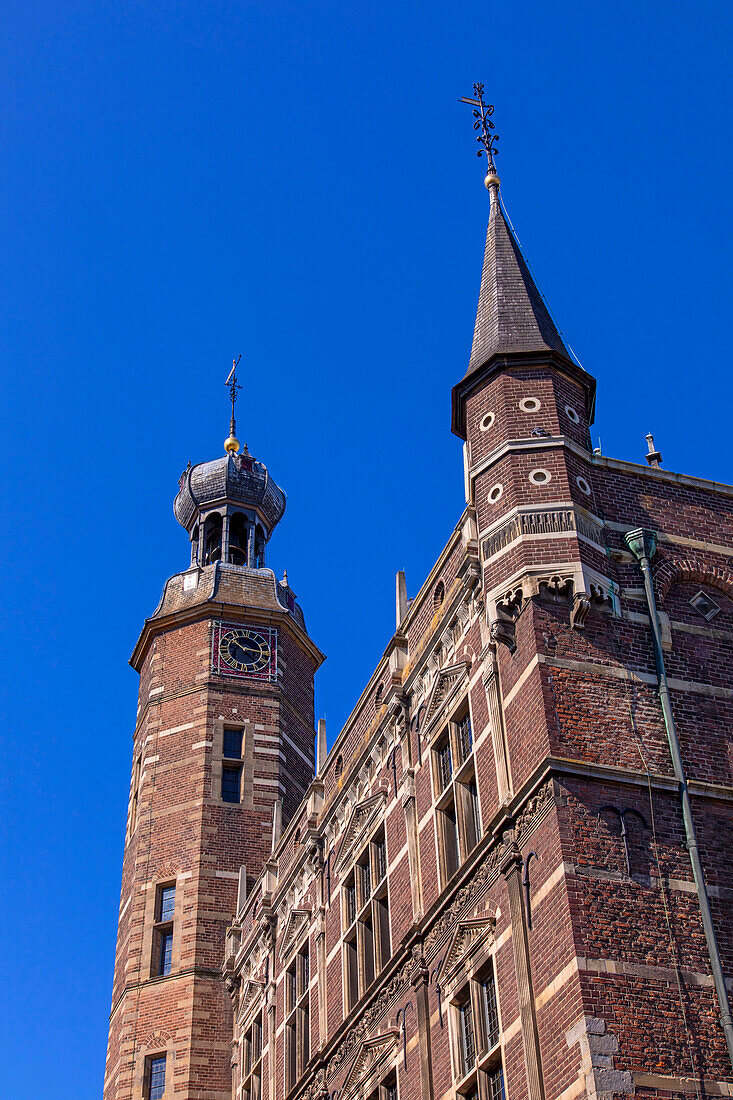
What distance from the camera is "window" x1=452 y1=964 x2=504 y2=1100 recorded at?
761 inches

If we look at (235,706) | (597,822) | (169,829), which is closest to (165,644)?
(235,706)

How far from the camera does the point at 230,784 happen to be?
4219cm

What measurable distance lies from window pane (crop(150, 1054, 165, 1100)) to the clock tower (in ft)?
0.11

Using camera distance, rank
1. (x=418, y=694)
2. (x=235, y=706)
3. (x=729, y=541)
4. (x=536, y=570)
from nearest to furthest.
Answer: (x=536, y=570), (x=729, y=541), (x=418, y=694), (x=235, y=706)

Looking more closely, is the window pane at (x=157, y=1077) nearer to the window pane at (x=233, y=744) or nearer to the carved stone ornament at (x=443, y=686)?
the window pane at (x=233, y=744)

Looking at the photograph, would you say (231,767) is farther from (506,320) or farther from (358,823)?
(506,320)

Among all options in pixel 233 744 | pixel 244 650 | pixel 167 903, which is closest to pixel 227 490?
pixel 244 650

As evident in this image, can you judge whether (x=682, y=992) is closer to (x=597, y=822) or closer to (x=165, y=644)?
(x=597, y=822)

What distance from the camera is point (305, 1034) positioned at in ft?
95.3

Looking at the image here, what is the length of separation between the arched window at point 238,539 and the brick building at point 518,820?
16367 mm

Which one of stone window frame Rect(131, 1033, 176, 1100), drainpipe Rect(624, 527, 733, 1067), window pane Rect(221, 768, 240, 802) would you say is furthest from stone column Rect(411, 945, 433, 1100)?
window pane Rect(221, 768, 240, 802)

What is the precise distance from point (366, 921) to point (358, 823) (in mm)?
2000

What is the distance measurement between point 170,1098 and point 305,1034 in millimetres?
7986

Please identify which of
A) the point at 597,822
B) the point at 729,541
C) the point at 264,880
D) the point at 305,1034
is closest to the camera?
the point at 597,822
